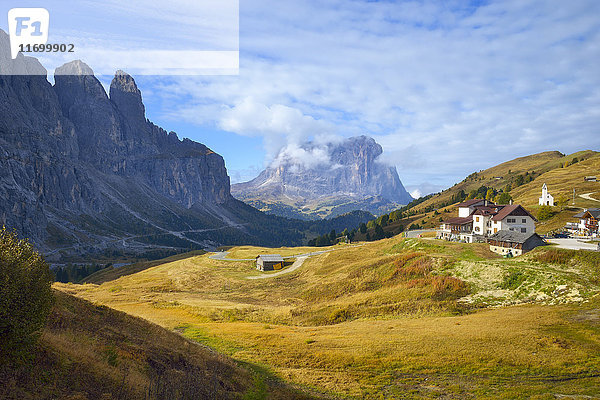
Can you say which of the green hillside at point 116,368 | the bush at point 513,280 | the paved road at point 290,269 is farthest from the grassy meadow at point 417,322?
the paved road at point 290,269

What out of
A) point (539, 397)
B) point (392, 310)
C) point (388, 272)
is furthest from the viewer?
point (388, 272)

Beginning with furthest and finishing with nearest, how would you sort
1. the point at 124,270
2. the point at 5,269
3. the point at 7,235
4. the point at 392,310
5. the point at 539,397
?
the point at 124,270 → the point at 392,310 → the point at 539,397 → the point at 7,235 → the point at 5,269

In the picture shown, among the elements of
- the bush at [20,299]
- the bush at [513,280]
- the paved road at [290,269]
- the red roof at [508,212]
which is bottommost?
the paved road at [290,269]

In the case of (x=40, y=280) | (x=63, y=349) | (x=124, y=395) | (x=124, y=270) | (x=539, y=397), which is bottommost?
(x=124, y=270)

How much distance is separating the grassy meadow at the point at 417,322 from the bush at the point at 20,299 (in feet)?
57.1

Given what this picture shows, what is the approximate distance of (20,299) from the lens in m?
15.7

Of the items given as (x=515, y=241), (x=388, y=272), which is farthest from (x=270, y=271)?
(x=515, y=241)

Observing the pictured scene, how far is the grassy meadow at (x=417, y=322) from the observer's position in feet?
81.3

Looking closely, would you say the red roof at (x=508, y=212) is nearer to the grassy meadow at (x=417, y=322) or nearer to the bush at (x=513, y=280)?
the grassy meadow at (x=417, y=322)

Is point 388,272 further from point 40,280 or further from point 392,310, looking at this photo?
point 40,280

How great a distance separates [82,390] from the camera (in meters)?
15.9

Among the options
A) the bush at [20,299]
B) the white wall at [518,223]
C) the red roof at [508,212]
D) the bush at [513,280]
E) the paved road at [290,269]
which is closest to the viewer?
the bush at [20,299]

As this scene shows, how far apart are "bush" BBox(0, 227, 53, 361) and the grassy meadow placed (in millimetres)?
17403

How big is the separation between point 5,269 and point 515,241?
2832 inches
